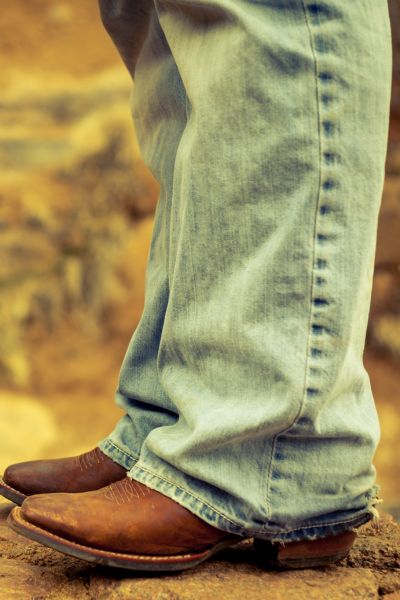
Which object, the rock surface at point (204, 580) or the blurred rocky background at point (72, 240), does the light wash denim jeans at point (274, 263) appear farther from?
the blurred rocky background at point (72, 240)

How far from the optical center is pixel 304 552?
86cm

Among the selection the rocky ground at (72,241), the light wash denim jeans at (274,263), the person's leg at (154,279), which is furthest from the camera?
the rocky ground at (72,241)

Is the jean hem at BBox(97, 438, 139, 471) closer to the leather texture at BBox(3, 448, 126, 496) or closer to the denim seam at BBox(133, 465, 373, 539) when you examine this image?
the leather texture at BBox(3, 448, 126, 496)

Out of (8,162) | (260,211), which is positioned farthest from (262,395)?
(8,162)

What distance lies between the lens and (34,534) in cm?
80

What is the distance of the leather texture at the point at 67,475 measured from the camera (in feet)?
3.30

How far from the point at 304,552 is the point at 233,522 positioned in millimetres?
102

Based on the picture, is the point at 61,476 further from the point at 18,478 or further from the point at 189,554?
the point at 189,554

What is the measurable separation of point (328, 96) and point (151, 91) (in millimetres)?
318

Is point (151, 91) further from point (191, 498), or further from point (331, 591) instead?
point (331, 591)

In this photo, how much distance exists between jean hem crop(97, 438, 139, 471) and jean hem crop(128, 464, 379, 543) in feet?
0.46

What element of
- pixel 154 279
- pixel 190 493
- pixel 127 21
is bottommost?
pixel 190 493

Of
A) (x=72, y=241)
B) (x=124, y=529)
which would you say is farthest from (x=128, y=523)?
(x=72, y=241)

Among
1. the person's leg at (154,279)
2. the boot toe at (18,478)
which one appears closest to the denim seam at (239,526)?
the person's leg at (154,279)
